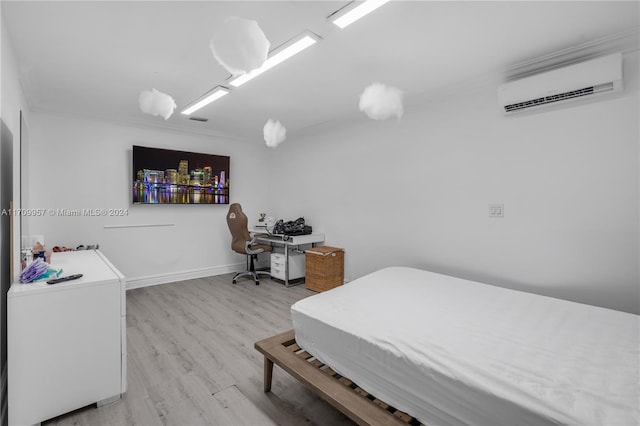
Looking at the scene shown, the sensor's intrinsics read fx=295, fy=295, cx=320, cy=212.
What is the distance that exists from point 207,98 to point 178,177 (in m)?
1.81

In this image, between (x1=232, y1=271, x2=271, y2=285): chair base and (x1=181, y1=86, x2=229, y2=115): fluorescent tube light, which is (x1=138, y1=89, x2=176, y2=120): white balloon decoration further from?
(x1=232, y1=271, x2=271, y2=285): chair base

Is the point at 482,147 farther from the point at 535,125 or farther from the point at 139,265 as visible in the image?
the point at 139,265

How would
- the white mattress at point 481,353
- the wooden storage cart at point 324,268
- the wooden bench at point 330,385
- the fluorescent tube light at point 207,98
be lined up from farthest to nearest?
the wooden storage cart at point 324,268 < the fluorescent tube light at point 207,98 < the wooden bench at point 330,385 < the white mattress at point 481,353

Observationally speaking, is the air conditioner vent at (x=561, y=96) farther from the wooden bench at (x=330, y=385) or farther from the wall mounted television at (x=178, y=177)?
the wall mounted television at (x=178, y=177)

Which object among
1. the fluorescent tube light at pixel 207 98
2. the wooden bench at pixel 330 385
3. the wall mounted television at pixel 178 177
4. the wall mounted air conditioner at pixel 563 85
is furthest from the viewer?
the wall mounted television at pixel 178 177

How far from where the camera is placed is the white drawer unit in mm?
4598

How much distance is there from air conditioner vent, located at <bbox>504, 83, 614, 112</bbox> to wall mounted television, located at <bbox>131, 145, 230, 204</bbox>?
4197 millimetres

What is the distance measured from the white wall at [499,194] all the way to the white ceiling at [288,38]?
0.52 meters

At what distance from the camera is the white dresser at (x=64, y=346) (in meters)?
1.65

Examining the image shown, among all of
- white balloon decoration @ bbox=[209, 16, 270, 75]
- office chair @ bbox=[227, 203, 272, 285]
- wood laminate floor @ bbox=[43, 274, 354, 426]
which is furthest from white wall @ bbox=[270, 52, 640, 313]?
white balloon decoration @ bbox=[209, 16, 270, 75]

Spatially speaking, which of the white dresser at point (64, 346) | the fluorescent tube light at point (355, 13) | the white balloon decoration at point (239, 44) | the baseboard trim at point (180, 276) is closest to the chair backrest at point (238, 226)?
the baseboard trim at point (180, 276)

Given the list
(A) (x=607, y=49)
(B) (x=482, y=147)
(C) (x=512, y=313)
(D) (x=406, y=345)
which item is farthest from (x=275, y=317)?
(A) (x=607, y=49)

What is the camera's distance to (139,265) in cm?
441

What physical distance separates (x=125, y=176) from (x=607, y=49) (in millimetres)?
5477
